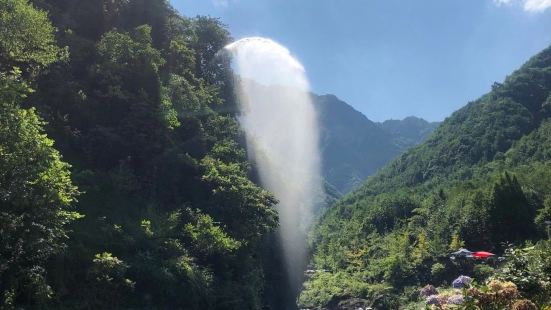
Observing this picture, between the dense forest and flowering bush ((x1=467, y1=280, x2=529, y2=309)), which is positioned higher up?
the dense forest

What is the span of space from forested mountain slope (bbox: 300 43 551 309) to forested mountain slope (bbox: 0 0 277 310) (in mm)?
14409

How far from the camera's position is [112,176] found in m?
26.6

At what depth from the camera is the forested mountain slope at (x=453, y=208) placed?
55.3m

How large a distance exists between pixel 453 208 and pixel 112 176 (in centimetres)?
5165

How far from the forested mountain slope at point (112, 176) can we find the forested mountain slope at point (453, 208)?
1441cm

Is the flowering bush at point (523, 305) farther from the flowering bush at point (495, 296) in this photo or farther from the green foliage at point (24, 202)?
the green foliage at point (24, 202)

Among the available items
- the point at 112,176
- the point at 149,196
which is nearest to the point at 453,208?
the point at 149,196

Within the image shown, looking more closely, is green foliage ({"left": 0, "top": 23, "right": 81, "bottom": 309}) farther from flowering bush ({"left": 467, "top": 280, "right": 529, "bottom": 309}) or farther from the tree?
flowering bush ({"left": 467, "top": 280, "right": 529, "bottom": 309})

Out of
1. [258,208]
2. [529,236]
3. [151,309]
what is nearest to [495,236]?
[529,236]

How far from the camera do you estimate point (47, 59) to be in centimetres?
2361

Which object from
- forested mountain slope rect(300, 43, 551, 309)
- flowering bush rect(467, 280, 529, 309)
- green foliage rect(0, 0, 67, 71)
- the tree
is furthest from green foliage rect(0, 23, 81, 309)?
forested mountain slope rect(300, 43, 551, 309)

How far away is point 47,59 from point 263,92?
102 meters

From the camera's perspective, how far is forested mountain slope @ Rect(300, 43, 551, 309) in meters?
55.3

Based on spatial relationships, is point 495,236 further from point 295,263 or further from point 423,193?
point 423,193
